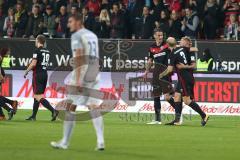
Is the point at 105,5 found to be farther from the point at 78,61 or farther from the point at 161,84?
the point at 78,61

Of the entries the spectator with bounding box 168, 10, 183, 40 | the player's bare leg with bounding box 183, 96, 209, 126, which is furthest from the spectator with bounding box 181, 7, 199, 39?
the player's bare leg with bounding box 183, 96, 209, 126

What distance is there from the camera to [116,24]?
83.0 ft

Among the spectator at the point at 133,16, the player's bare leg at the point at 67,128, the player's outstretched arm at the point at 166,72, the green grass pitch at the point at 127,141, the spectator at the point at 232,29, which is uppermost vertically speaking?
the spectator at the point at 133,16

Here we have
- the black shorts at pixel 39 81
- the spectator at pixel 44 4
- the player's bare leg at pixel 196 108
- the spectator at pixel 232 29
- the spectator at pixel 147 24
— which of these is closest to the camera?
the player's bare leg at pixel 196 108

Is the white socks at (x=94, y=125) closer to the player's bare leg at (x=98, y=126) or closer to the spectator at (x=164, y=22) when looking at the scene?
the player's bare leg at (x=98, y=126)

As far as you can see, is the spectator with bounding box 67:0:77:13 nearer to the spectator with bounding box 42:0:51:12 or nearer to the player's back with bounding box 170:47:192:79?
the spectator with bounding box 42:0:51:12

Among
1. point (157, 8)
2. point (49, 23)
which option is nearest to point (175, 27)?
point (157, 8)

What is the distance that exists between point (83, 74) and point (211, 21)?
13280 millimetres

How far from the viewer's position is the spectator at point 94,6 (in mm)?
26531

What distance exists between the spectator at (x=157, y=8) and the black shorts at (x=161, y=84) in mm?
6268

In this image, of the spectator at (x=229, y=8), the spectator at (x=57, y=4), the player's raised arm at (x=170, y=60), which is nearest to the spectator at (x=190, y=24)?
the spectator at (x=229, y=8)

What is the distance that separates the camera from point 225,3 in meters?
25.0

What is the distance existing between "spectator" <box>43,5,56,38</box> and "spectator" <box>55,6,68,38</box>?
0.15 meters

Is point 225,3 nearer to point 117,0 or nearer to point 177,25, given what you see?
point 177,25
